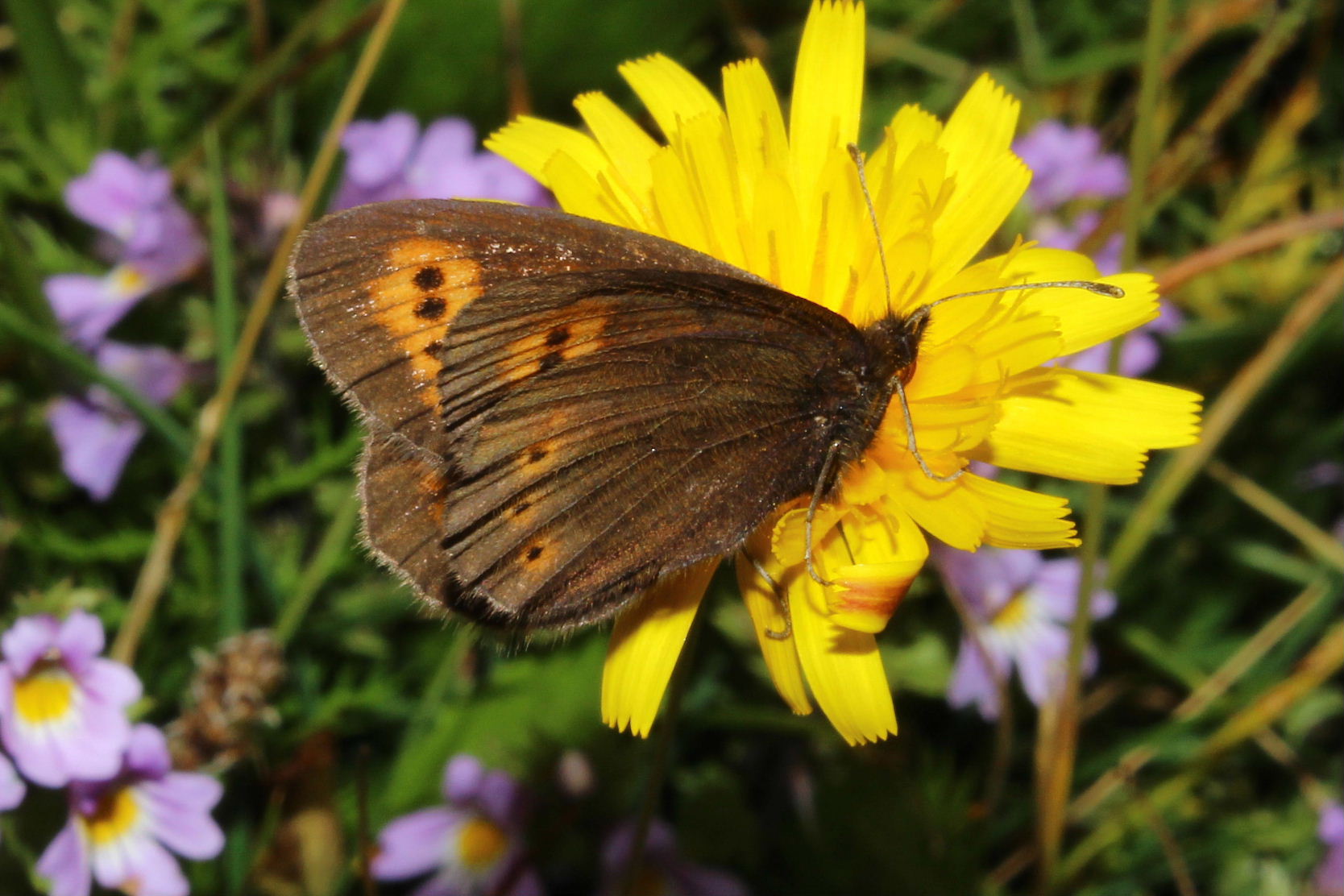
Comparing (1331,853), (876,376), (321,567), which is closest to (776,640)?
(876,376)

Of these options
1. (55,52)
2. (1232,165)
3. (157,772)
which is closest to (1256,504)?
(1232,165)

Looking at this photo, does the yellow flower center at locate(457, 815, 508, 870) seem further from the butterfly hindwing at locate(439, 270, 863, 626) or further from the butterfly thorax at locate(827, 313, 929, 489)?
the butterfly thorax at locate(827, 313, 929, 489)

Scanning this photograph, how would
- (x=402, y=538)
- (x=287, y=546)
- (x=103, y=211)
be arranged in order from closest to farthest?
(x=402, y=538) → (x=103, y=211) → (x=287, y=546)

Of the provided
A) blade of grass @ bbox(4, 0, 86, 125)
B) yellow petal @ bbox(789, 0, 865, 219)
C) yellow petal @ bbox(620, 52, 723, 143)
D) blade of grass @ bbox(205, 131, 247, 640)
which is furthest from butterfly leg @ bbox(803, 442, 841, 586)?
blade of grass @ bbox(4, 0, 86, 125)

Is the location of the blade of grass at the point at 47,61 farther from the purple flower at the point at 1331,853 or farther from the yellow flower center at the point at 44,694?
the purple flower at the point at 1331,853

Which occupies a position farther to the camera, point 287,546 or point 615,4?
point 615,4

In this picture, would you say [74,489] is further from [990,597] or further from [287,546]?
[990,597]
